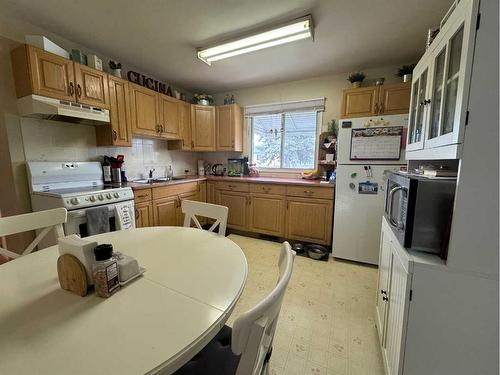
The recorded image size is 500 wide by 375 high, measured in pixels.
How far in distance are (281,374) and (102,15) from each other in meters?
2.98

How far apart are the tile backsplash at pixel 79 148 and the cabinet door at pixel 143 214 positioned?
2.27 feet

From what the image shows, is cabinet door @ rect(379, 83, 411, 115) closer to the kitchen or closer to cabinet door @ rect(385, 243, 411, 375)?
the kitchen

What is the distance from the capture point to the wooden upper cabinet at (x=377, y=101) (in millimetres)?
2287

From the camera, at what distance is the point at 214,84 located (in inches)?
138

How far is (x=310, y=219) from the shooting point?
2854 millimetres

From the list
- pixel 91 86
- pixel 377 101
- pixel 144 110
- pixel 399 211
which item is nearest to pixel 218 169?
pixel 144 110

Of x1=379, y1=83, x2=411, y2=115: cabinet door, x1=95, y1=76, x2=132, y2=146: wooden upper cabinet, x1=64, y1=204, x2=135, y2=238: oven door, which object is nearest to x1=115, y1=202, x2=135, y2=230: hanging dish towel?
x1=64, y1=204, x2=135, y2=238: oven door

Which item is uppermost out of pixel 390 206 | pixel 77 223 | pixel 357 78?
pixel 357 78

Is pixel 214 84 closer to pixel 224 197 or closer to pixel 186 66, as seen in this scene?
pixel 186 66

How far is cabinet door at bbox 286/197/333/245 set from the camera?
2752 mm

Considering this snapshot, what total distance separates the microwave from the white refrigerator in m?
1.44

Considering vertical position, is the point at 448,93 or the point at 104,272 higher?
the point at 448,93

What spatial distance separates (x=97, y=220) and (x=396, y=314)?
2363 millimetres

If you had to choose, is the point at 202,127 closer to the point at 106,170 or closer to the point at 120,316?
the point at 106,170
